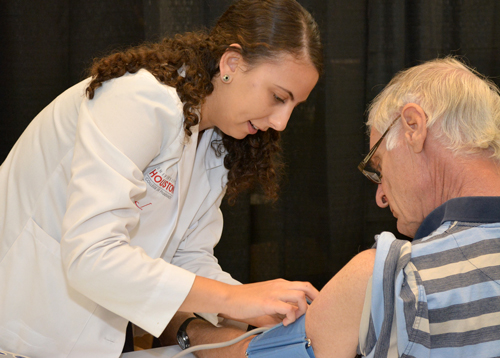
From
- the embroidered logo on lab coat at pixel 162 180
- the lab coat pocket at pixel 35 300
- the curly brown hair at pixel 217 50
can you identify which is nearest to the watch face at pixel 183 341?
the lab coat pocket at pixel 35 300

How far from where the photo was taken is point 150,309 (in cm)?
95

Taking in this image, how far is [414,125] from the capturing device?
964 mm

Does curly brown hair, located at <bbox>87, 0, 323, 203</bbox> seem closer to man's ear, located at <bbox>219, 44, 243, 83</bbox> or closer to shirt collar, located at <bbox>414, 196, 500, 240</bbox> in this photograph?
man's ear, located at <bbox>219, 44, 243, 83</bbox>

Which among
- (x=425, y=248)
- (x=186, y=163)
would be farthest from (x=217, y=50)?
(x=425, y=248)

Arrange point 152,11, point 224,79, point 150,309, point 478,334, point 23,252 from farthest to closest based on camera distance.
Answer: point 152,11 < point 224,79 < point 23,252 < point 150,309 < point 478,334

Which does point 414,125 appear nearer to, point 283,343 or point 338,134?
point 283,343

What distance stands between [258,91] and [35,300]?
0.70 meters

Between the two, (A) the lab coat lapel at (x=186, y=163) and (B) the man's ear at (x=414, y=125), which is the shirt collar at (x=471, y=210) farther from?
(A) the lab coat lapel at (x=186, y=163)

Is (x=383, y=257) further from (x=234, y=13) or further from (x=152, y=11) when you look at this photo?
(x=152, y=11)

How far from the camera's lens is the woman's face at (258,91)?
1166 mm

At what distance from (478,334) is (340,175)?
1.32 meters

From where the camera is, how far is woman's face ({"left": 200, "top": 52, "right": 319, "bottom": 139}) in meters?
1.17

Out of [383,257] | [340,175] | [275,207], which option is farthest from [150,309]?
[340,175]

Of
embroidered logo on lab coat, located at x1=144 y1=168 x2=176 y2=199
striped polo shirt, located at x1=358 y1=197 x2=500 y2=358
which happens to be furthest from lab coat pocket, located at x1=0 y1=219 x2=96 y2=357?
striped polo shirt, located at x1=358 y1=197 x2=500 y2=358
